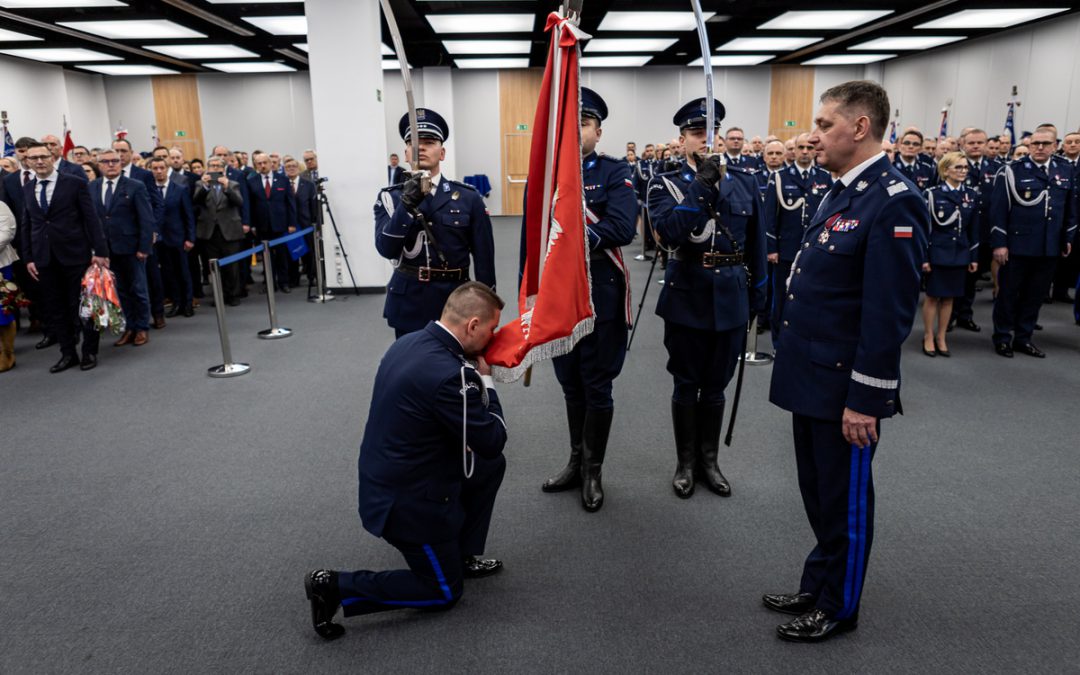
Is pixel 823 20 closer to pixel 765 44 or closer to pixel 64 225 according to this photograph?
pixel 765 44

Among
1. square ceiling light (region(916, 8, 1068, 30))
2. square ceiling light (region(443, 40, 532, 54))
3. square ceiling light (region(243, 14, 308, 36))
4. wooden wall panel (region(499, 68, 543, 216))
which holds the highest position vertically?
square ceiling light (region(443, 40, 532, 54))

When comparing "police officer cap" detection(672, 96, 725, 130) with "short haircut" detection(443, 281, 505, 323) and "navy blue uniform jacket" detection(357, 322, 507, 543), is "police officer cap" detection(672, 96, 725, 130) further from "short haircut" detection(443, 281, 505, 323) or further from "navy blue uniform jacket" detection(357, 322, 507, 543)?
"navy blue uniform jacket" detection(357, 322, 507, 543)

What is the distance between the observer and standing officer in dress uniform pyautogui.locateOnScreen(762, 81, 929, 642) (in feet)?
6.08

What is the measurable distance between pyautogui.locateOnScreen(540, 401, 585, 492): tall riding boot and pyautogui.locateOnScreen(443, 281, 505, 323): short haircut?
1.14 m

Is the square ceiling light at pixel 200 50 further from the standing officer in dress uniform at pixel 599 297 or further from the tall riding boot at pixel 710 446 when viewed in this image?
the tall riding boot at pixel 710 446

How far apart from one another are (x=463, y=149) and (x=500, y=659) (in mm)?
16850

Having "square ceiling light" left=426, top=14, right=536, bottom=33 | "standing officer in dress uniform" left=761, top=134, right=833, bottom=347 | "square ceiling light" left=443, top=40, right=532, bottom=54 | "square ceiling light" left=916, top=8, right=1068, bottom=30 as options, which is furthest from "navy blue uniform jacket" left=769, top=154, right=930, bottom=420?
"square ceiling light" left=443, top=40, right=532, bottom=54

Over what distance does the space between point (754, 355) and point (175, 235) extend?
19.0 ft

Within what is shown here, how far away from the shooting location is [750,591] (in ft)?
8.00

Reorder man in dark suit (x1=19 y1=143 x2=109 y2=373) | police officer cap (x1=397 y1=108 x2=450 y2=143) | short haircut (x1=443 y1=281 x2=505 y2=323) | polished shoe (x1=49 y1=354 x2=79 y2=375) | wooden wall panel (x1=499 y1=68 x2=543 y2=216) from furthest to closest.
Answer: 1. wooden wall panel (x1=499 y1=68 x2=543 y2=216)
2. polished shoe (x1=49 y1=354 x2=79 y2=375)
3. man in dark suit (x1=19 y1=143 x2=109 y2=373)
4. police officer cap (x1=397 y1=108 x2=450 y2=143)
5. short haircut (x1=443 y1=281 x2=505 y2=323)

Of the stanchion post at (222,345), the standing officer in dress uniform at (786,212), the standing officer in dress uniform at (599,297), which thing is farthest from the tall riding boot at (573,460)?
the stanchion post at (222,345)

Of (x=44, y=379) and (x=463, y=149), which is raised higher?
(x=463, y=149)

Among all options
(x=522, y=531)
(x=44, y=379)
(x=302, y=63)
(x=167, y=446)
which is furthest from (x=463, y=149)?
(x=522, y=531)

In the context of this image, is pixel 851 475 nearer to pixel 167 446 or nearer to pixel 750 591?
pixel 750 591
